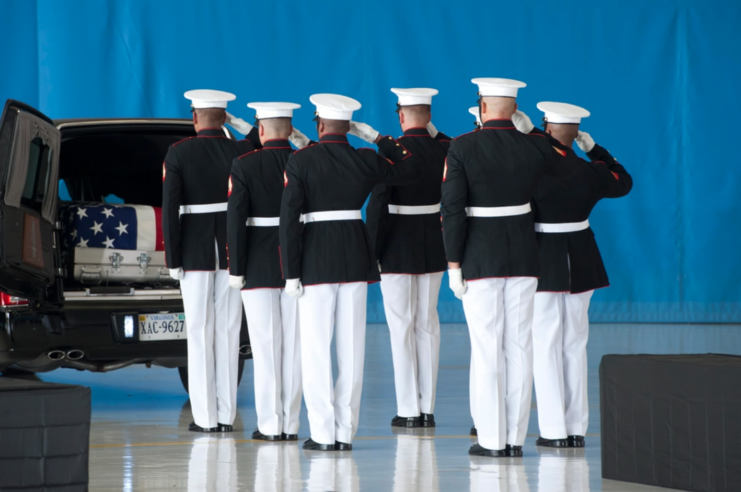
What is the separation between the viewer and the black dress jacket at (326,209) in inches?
177

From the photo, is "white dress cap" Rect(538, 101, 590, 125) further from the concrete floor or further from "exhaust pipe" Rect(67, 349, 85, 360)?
"exhaust pipe" Rect(67, 349, 85, 360)

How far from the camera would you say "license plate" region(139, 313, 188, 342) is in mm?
5207

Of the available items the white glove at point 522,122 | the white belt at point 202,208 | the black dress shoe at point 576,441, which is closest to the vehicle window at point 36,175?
the white belt at point 202,208

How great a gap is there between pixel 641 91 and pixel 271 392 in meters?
7.99

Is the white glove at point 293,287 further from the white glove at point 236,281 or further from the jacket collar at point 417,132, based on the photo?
the jacket collar at point 417,132

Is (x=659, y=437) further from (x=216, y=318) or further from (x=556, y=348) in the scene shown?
(x=216, y=318)

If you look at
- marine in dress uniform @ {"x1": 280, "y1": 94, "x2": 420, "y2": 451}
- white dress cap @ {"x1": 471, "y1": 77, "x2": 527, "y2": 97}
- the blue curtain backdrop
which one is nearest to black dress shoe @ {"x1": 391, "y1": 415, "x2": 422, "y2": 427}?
marine in dress uniform @ {"x1": 280, "y1": 94, "x2": 420, "y2": 451}

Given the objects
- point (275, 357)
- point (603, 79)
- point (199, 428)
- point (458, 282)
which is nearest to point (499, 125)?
point (458, 282)

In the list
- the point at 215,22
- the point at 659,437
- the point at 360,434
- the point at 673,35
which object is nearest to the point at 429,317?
the point at 360,434

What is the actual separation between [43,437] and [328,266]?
5.66ft

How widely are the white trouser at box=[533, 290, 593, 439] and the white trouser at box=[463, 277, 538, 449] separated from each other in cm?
29

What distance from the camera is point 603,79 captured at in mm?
11672

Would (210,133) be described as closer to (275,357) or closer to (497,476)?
(275,357)

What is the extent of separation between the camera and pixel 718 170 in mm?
11617
